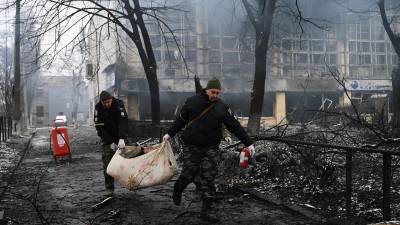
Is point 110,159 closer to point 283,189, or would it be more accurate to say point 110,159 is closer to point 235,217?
point 235,217

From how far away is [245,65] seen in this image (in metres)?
27.9

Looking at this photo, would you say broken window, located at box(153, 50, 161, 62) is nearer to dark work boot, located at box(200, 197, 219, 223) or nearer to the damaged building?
the damaged building

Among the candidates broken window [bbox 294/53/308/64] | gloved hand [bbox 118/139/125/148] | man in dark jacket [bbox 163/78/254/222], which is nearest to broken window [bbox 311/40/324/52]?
broken window [bbox 294/53/308/64]

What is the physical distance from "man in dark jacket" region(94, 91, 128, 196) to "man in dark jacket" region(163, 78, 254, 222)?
1.27m

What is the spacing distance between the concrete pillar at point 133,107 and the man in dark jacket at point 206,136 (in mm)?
21064

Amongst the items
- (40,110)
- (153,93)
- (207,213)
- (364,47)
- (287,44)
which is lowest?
(207,213)

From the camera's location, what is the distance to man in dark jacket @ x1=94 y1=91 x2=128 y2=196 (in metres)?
6.43

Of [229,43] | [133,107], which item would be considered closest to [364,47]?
[229,43]

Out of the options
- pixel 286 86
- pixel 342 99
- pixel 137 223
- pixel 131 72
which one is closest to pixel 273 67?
Answer: pixel 286 86

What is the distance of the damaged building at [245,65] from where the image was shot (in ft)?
86.1

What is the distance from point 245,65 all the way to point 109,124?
22.0m

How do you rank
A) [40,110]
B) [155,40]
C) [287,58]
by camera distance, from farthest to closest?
[40,110] → [287,58] → [155,40]

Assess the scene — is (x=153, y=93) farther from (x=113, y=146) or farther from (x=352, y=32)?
(x=352, y=32)

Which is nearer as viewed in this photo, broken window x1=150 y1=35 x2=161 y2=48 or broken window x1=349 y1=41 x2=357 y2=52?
broken window x1=150 y1=35 x2=161 y2=48
